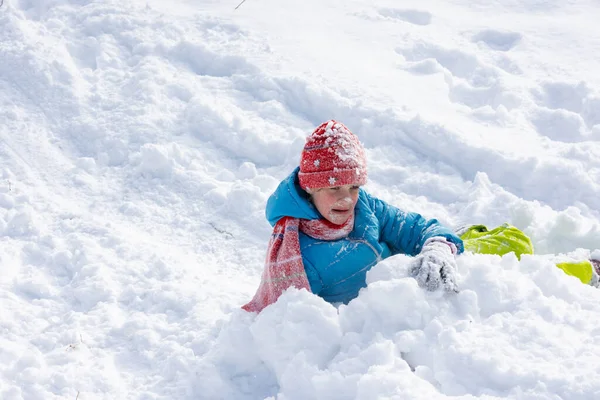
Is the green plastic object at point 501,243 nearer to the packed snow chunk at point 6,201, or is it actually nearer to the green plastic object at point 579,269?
the green plastic object at point 579,269

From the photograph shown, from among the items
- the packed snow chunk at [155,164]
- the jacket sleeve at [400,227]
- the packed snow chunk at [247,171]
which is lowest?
the packed snow chunk at [247,171]

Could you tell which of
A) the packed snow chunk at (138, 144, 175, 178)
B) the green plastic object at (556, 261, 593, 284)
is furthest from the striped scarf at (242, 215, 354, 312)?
the packed snow chunk at (138, 144, 175, 178)

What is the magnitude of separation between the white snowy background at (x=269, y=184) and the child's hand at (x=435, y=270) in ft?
0.17

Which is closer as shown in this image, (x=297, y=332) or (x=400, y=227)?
(x=297, y=332)

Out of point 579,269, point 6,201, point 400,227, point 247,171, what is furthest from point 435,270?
point 6,201

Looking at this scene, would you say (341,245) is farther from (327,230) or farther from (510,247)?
(510,247)

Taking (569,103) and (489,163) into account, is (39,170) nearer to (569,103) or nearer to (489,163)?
(489,163)

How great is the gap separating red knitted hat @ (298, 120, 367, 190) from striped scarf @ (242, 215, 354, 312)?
0.60ft

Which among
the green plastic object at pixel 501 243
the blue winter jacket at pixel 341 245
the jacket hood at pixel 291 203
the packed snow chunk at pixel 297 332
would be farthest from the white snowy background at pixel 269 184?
the jacket hood at pixel 291 203

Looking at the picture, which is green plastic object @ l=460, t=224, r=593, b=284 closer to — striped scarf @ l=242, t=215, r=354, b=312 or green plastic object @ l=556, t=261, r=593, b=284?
green plastic object @ l=556, t=261, r=593, b=284

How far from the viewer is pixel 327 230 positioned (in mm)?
2846

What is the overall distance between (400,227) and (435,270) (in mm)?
652

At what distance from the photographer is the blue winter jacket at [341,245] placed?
2.81 m

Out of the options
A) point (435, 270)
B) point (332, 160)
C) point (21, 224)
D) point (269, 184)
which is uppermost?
point (332, 160)
